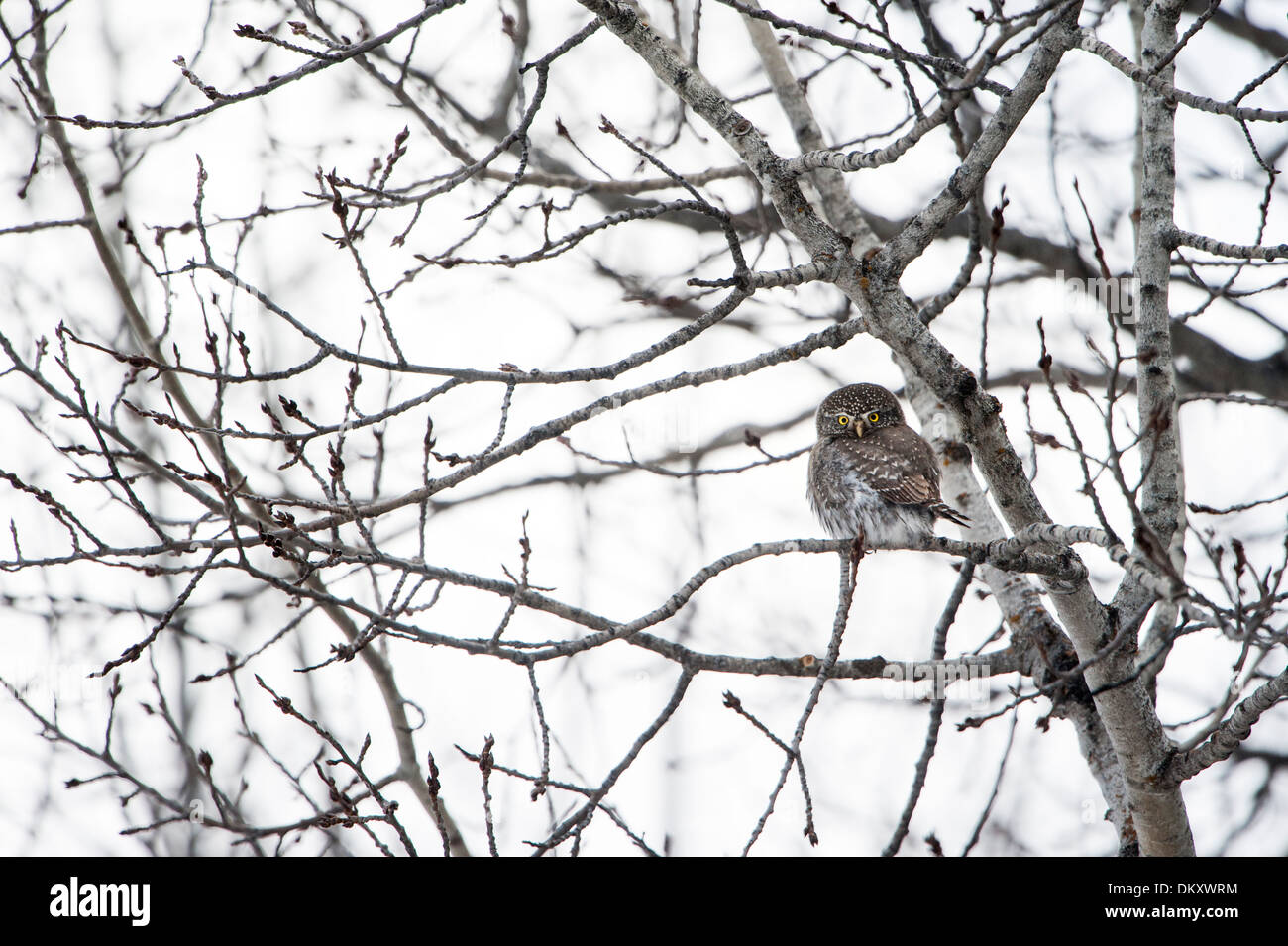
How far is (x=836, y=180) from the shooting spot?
17.5ft

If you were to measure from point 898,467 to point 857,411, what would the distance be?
74cm

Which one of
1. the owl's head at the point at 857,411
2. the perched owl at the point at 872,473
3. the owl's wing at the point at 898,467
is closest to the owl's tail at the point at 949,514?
the perched owl at the point at 872,473

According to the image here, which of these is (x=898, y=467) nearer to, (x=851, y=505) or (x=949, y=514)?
(x=851, y=505)

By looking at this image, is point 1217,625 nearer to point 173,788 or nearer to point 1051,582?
point 1051,582

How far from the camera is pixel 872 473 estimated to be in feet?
17.0

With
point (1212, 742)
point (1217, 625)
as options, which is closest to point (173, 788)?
point (1212, 742)

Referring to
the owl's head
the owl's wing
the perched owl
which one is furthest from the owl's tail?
the owl's head

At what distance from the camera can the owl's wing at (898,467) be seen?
501 centimetres

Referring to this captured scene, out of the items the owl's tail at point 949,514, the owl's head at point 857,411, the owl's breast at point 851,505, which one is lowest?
the owl's tail at point 949,514

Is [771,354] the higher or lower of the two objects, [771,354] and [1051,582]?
the higher

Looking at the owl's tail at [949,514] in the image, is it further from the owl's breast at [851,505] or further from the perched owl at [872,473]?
the owl's breast at [851,505]

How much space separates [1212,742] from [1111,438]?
1.62m

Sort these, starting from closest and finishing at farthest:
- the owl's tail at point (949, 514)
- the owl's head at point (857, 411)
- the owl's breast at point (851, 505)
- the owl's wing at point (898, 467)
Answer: the owl's tail at point (949, 514) → the owl's wing at point (898, 467) → the owl's breast at point (851, 505) → the owl's head at point (857, 411)

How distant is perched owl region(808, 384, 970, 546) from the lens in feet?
16.6
